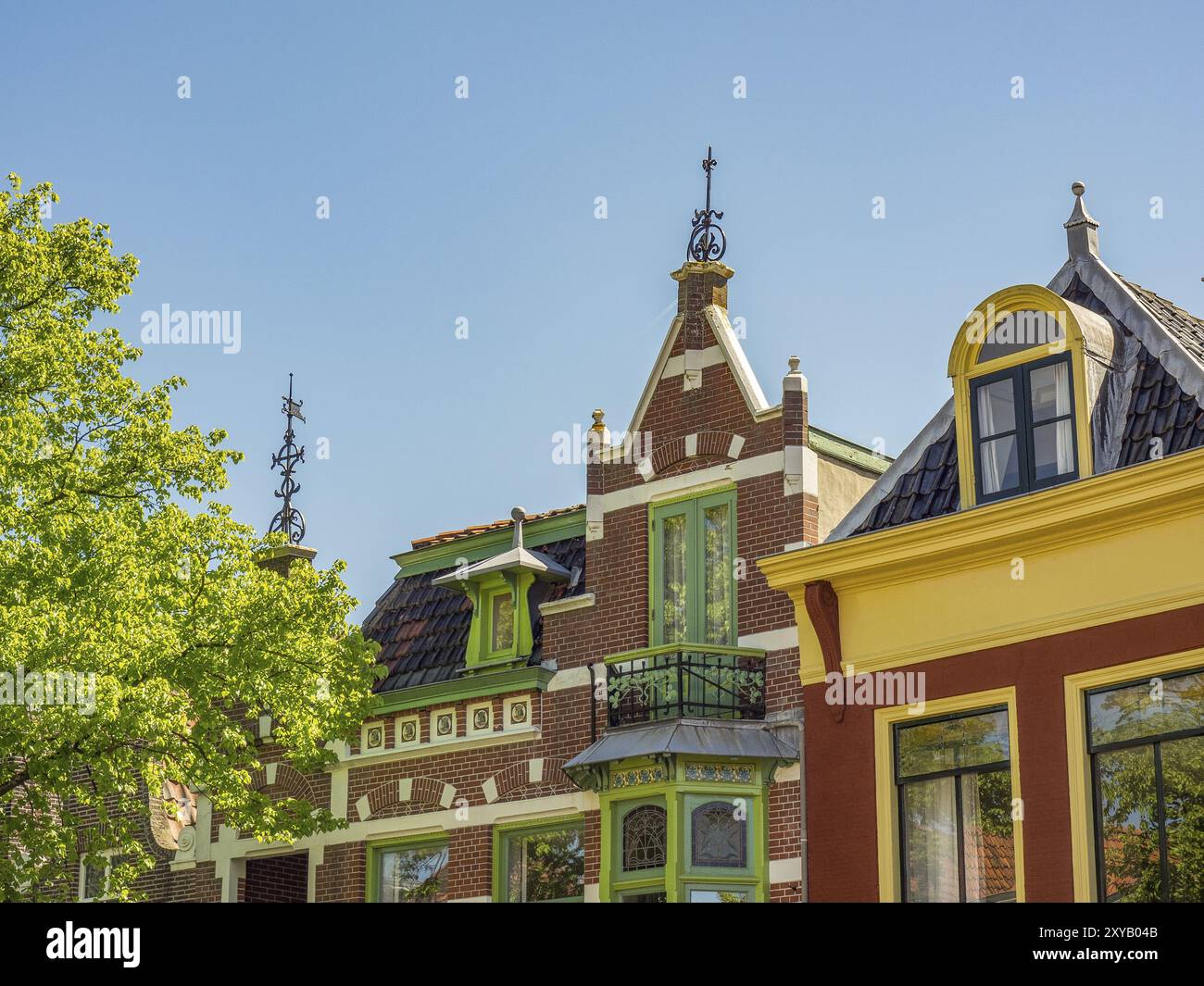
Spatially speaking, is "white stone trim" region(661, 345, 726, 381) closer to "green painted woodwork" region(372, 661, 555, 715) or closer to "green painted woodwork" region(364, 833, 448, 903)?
"green painted woodwork" region(372, 661, 555, 715)

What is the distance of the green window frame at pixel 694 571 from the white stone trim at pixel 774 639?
0.28 m

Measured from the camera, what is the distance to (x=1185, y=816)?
16.1m

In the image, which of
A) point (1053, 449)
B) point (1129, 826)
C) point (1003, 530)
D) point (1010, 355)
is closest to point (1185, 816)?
point (1129, 826)

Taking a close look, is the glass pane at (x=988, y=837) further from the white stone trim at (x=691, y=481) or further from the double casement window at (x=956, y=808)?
the white stone trim at (x=691, y=481)

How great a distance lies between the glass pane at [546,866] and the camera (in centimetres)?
2123

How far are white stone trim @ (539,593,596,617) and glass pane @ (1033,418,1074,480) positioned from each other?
6141 millimetres

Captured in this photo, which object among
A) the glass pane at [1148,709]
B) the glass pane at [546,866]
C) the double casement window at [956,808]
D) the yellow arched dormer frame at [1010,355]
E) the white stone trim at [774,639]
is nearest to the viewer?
the glass pane at [1148,709]

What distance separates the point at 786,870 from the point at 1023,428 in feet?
17.7

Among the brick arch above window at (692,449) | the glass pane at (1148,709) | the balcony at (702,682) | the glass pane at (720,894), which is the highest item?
the brick arch above window at (692,449)

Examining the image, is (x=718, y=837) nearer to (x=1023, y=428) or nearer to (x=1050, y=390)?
(x=1023, y=428)

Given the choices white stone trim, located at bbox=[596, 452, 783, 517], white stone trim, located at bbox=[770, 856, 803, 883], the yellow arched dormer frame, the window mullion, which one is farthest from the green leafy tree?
the window mullion

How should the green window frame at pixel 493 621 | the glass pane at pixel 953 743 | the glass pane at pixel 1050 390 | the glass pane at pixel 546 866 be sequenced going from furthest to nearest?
the green window frame at pixel 493 621, the glass pane at pixel 546 866, the glass pane at pixel 1050 390, the glass pane at pixel 953 743

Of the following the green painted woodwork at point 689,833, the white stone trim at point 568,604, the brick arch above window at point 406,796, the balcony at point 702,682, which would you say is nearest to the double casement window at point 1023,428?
the balcony at point 702,682
